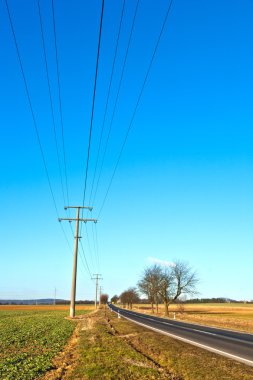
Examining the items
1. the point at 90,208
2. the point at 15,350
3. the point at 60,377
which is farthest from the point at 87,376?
the point at 90,208

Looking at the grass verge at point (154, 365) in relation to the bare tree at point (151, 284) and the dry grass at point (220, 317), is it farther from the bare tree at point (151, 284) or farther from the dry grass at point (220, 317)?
the bare tree at point (151, 284)

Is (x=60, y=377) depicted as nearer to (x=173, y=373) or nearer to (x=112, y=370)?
(x=112, y=370)

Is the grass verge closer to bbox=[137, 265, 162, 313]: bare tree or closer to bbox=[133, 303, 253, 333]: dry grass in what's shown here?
bbox=[133, 303, 253, 333]: dry grass

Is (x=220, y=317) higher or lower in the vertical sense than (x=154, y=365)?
higher

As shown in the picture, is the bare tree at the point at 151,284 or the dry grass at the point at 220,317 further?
the bare tree at the point at 151,284

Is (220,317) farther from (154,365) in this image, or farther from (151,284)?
(154,365)

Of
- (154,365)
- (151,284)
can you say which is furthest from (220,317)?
(154,365)

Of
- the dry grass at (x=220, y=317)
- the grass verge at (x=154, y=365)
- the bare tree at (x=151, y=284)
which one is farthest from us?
the bare tree at (x=151, y=284)

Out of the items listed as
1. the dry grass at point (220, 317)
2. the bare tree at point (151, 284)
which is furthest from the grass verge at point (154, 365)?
the bare tree at point (151, 284)

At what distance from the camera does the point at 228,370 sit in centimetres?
1038

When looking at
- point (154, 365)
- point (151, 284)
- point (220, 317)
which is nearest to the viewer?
point (154, 365)

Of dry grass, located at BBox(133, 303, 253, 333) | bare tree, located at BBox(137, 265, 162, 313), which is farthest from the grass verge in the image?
bare tree, located at BBox(137, 265, 162, 313)

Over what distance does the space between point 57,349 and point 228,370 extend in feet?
22.8

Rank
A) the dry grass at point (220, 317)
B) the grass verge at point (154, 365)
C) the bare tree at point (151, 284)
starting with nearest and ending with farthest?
the grass verge at point (154, 365), the dry grass at point (220, 317), the bare tree at point (151, 284)
